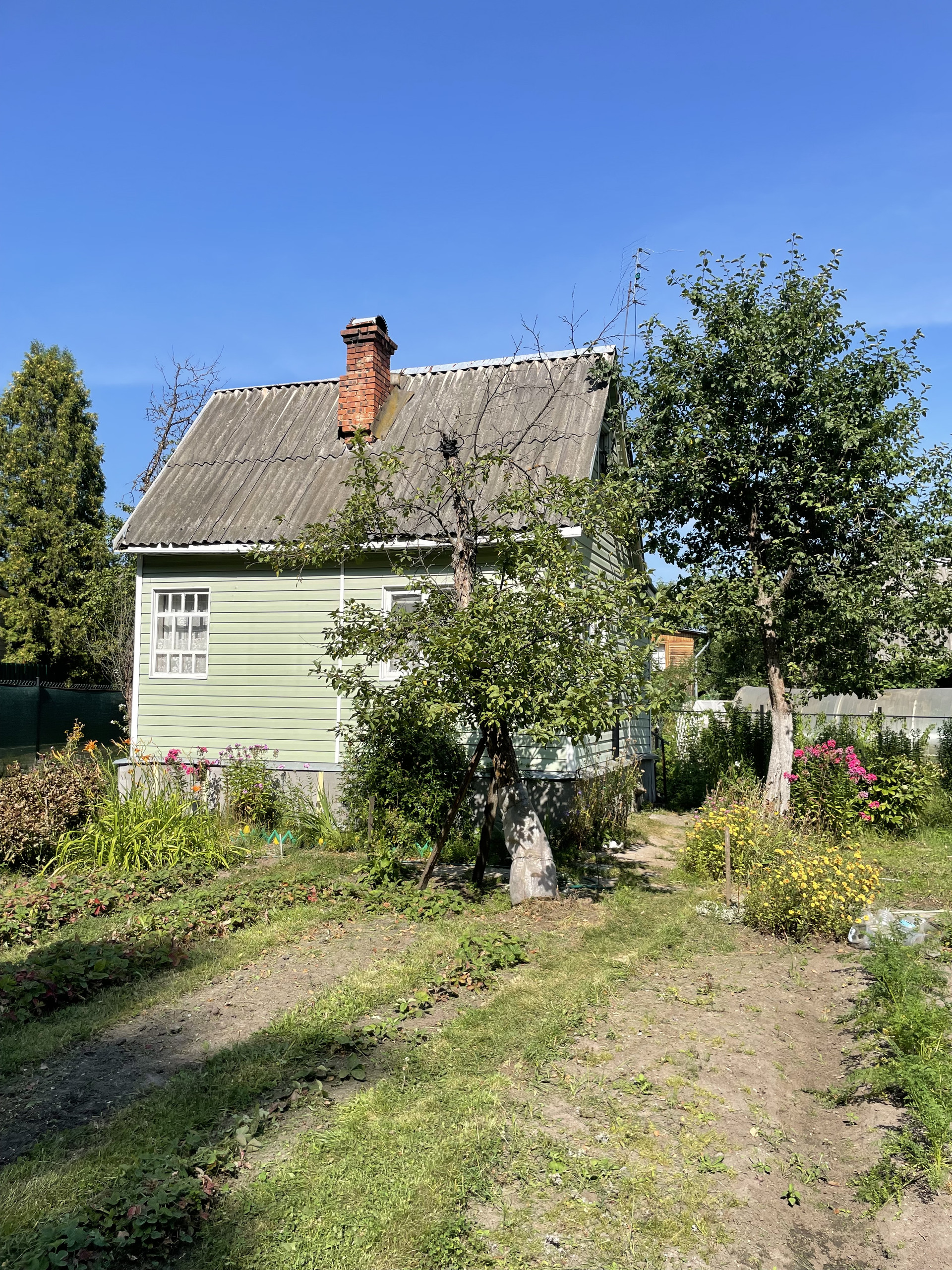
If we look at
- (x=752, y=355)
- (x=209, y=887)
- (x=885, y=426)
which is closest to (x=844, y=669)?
(x=885, y=426)

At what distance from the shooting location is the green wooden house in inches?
470

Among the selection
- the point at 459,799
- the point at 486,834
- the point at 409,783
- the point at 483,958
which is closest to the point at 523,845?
the point at 486,834

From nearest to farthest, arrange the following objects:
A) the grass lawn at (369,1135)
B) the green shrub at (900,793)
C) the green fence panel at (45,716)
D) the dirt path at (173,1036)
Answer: the grass lawn at (369,1135)
the dirt path at (173,1036)
the green shrub at (900,793)
the green fence panel at (45,716)

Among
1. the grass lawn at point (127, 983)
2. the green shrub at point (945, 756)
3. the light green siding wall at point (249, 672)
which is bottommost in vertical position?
the grass lawn at point (127, 983)

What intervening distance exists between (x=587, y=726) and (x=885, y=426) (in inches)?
239

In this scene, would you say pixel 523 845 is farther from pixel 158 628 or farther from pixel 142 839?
pixel 158 628

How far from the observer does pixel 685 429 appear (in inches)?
440

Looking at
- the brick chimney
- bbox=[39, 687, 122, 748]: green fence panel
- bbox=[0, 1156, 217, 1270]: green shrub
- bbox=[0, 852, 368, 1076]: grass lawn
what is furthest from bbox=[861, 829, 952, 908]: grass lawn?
bbox=[39, 687, 122, 748]: green fence panel

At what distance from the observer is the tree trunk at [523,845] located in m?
8.12

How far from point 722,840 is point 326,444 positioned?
8071 millimetres

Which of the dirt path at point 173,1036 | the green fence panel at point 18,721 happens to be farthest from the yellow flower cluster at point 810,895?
the green fence panel at point 18,721

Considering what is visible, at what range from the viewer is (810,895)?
23.8ft

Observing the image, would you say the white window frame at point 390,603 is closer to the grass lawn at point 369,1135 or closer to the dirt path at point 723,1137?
the grass lawn at point 369,1135

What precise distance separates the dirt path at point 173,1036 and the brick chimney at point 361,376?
8.09m
